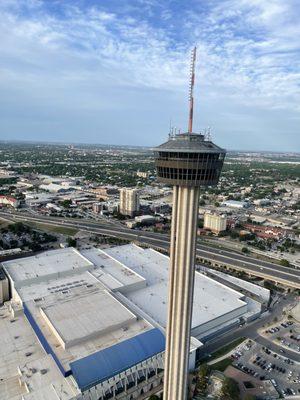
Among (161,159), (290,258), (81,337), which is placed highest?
(161,159)

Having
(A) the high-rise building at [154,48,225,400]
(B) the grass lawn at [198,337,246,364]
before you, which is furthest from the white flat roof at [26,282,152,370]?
(A) the high-rise building at [154,48,225,400]

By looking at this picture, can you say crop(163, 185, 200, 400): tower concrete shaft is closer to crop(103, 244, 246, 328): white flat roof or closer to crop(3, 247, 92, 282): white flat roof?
crop(103, 244, 246, 328): white flat roof

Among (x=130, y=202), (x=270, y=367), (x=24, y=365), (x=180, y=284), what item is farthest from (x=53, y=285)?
(x=130, y=202)

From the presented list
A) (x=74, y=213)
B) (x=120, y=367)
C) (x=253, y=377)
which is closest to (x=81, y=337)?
(x=120, y=367)

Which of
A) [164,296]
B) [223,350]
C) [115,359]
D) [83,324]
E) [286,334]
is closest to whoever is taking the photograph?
[115,359]

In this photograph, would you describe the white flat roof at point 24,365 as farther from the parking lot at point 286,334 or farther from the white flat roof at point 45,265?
the parking lot at point 286,334

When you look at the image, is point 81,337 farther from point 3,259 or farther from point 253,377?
point 3,259

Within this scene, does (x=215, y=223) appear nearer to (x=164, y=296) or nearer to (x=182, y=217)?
(x=164, y=296)
